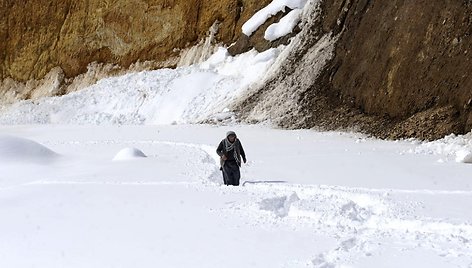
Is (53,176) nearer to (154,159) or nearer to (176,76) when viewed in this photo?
(154,159)

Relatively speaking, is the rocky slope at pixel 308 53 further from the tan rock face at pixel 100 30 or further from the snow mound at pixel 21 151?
the snow mound at pixel 21 151

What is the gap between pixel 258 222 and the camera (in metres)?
7.21

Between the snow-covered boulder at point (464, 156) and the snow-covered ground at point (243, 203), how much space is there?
0.08ft

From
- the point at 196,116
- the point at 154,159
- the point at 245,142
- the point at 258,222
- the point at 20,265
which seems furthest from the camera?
the point at 196,116

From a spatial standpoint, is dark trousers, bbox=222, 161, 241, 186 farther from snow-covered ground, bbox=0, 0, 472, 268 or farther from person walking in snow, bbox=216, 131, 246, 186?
snow-covered ground, bbox=0, 0, 472, 268

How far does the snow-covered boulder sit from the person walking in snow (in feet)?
13.8

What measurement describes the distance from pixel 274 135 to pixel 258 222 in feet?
33.0

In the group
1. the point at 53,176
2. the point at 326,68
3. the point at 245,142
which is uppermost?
the point at 326,68

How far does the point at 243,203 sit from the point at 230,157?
6.18 feet

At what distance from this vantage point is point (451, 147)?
41.3 feet

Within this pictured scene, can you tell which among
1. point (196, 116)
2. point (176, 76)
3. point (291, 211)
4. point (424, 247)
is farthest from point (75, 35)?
point (424, 247)

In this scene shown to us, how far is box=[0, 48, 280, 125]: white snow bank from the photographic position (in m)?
22.8

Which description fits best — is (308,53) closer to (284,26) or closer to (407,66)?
(284,26)

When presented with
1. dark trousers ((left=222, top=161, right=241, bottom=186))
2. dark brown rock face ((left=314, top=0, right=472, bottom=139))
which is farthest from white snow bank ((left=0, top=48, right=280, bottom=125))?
dark trousers ((left=222, top=161, right=241, bottom=186))
